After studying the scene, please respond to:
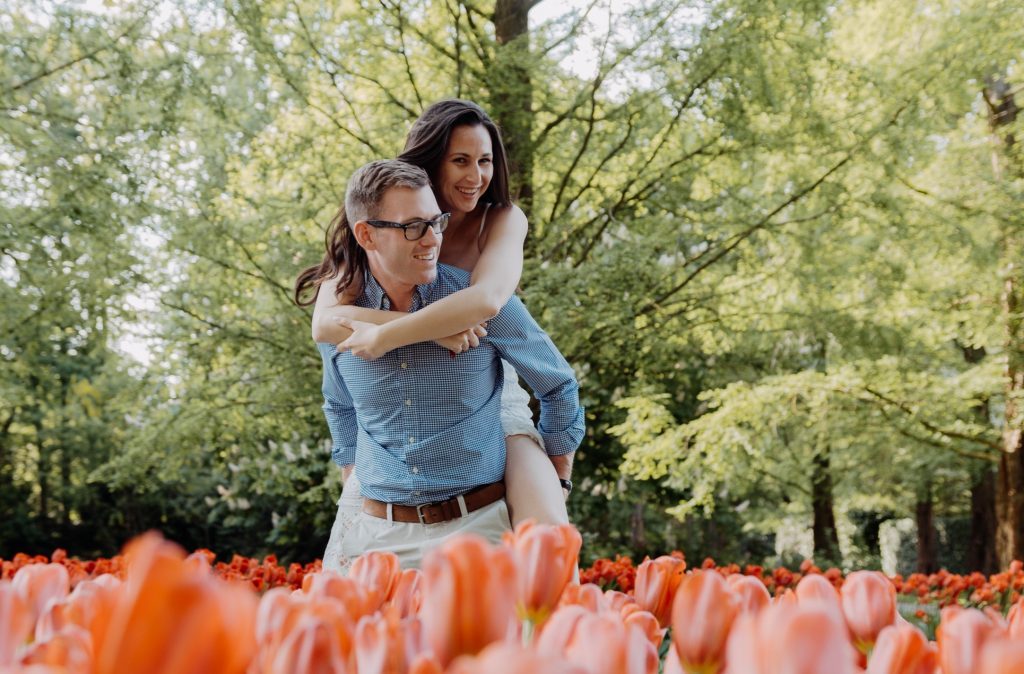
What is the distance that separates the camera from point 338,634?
55cm

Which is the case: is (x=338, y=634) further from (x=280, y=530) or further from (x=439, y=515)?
(x=280, y=530)

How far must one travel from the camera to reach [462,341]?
2590mm

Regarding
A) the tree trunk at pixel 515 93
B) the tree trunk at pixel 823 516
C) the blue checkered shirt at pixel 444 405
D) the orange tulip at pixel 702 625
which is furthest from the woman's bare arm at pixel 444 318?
the tree trunk at pixel 823 516

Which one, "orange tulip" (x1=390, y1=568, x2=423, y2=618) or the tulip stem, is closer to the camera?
the tulip stem

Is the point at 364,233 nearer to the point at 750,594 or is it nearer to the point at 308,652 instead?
the point at 750,594

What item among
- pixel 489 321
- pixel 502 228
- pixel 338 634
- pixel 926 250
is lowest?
pixel 338 634

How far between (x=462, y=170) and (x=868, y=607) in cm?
255

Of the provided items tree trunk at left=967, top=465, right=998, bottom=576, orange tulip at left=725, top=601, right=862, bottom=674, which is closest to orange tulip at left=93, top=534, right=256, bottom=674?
orange tulip at left=725, top=601, right=862, bottom=674

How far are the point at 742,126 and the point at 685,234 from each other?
1113 mm

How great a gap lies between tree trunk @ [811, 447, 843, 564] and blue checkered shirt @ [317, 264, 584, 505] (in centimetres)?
1350

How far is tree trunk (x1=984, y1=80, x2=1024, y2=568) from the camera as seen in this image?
899cm

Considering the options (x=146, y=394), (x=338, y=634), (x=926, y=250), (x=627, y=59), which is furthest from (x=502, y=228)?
(x=926, y=250)

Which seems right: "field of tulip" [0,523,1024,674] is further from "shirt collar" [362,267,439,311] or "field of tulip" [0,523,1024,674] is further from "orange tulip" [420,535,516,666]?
"shirt collar" [362,267,439,311]

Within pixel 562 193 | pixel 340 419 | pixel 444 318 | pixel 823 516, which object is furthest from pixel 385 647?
pixel 823 516
